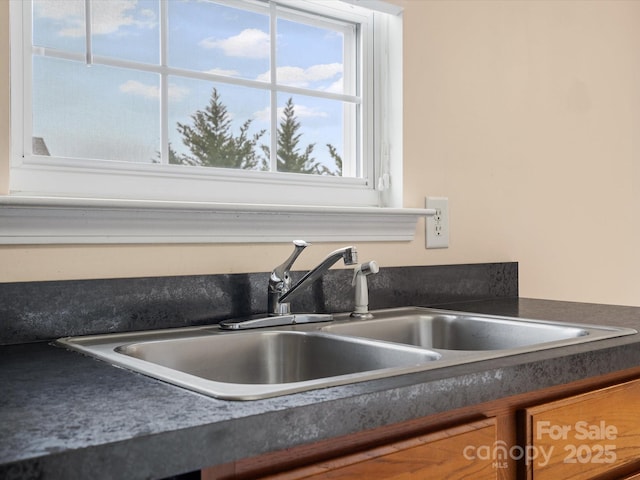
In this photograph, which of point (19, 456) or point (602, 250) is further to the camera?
point (602, 250)

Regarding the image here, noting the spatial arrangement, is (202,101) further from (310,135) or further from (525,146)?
(525,146)

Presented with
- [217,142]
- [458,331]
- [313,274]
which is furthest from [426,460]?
[217,142]

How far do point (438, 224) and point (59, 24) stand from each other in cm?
105

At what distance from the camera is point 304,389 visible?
78 cm

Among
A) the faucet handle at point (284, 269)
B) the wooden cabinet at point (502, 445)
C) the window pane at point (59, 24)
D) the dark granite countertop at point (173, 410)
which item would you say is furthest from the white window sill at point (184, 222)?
the wooden cabinet at point (502, 445)

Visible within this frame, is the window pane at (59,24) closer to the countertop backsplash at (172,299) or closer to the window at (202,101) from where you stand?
the window at (202,101)

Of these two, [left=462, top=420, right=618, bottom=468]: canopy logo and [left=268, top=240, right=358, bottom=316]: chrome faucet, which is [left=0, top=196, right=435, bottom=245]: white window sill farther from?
[left=462, top=420, right=618, bottom=468]: canopy logo

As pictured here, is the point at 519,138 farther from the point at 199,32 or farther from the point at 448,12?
the point at 199,32

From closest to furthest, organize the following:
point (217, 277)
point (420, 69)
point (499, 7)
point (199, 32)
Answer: point (217, 277)
point (199, 32)
point (420, 69)
point (499, 7)

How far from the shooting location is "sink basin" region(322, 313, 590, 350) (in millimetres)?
1381

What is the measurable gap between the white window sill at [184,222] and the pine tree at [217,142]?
0.61 feet

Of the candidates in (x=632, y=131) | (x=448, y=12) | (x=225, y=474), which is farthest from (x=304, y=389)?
(x=632, y=131)

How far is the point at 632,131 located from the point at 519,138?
0.71m

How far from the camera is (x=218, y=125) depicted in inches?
61.2
